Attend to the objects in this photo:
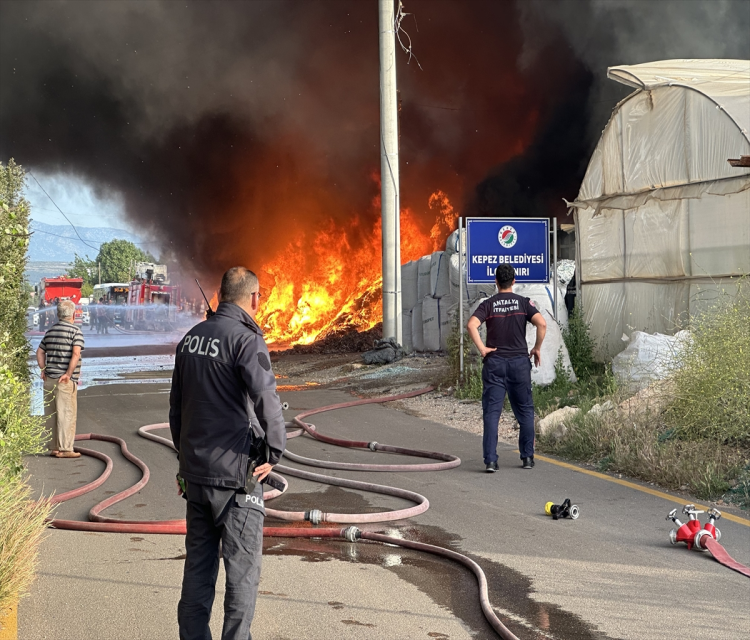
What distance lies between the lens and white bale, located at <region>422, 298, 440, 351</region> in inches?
902

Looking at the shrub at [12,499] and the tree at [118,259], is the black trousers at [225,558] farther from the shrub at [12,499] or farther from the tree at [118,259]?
the tree at [118,259]

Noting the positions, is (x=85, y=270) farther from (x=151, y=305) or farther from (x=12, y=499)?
(x=12, y=499)

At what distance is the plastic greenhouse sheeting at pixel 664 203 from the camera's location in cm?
1343

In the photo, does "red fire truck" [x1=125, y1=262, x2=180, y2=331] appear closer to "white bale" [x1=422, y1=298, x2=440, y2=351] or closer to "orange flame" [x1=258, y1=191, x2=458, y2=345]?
"orange flame" [x1=258, y1=191, x2=458, y2=345]

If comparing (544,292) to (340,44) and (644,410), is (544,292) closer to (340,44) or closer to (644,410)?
(644,410)

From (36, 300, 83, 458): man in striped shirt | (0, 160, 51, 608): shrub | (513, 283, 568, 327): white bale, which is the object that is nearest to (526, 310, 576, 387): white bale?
(513, 283, 568, 327): white bale

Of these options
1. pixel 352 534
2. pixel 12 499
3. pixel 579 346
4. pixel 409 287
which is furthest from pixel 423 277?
pixel 12 499

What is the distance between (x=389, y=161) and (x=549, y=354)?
9.38 meters

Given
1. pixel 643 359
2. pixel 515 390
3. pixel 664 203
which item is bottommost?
pixel 515 390

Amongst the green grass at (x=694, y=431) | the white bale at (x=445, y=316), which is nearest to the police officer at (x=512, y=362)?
the green grass at (x=694, y=431)

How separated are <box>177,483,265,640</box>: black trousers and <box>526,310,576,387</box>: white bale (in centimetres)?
1009

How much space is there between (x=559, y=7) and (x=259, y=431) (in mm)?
37108

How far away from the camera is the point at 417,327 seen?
2405 centimetres

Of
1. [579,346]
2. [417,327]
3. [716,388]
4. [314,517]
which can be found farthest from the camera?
[417,327]
